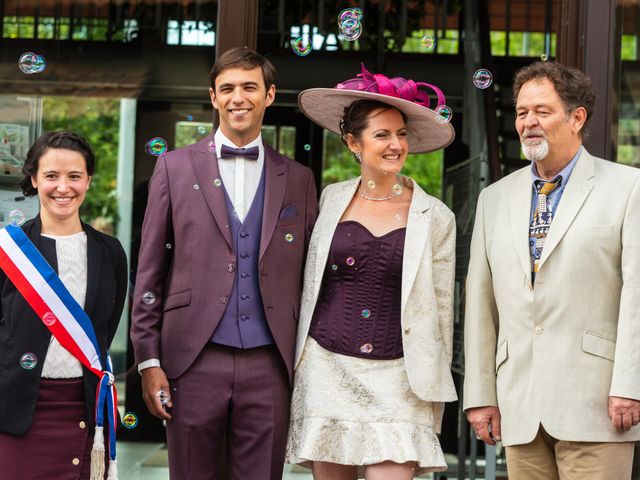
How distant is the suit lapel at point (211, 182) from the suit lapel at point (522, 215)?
916 mm

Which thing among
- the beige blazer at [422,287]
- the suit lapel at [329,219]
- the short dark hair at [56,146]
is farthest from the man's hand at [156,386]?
the short dark hair at [56,146]

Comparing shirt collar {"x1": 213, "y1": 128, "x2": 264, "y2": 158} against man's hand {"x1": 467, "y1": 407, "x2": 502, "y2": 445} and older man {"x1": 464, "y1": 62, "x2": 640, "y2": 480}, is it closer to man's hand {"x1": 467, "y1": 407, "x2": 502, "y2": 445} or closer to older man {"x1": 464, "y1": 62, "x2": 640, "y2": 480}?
older man {"x1": 464, "y1": 62, "x2": 640, "y2": 480}

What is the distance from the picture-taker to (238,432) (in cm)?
339

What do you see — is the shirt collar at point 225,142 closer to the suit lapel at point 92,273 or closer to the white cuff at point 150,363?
the suit lapel at point 92,273

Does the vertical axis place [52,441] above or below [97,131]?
below

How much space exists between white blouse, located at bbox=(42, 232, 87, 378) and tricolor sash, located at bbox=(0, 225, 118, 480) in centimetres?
3

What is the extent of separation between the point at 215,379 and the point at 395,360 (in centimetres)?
59

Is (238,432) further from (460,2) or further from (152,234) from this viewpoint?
(460,2)

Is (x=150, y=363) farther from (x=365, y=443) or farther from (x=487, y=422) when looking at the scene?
(x=487, y=422)

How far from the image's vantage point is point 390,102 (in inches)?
139

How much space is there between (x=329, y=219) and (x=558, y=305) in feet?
2.70

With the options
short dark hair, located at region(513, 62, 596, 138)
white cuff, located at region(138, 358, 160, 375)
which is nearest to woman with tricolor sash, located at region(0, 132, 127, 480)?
white cuff, located at region(138, 358, 160, 375)

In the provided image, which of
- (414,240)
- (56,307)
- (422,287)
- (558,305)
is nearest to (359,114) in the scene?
(414,240)

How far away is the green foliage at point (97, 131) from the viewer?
5477 mm
